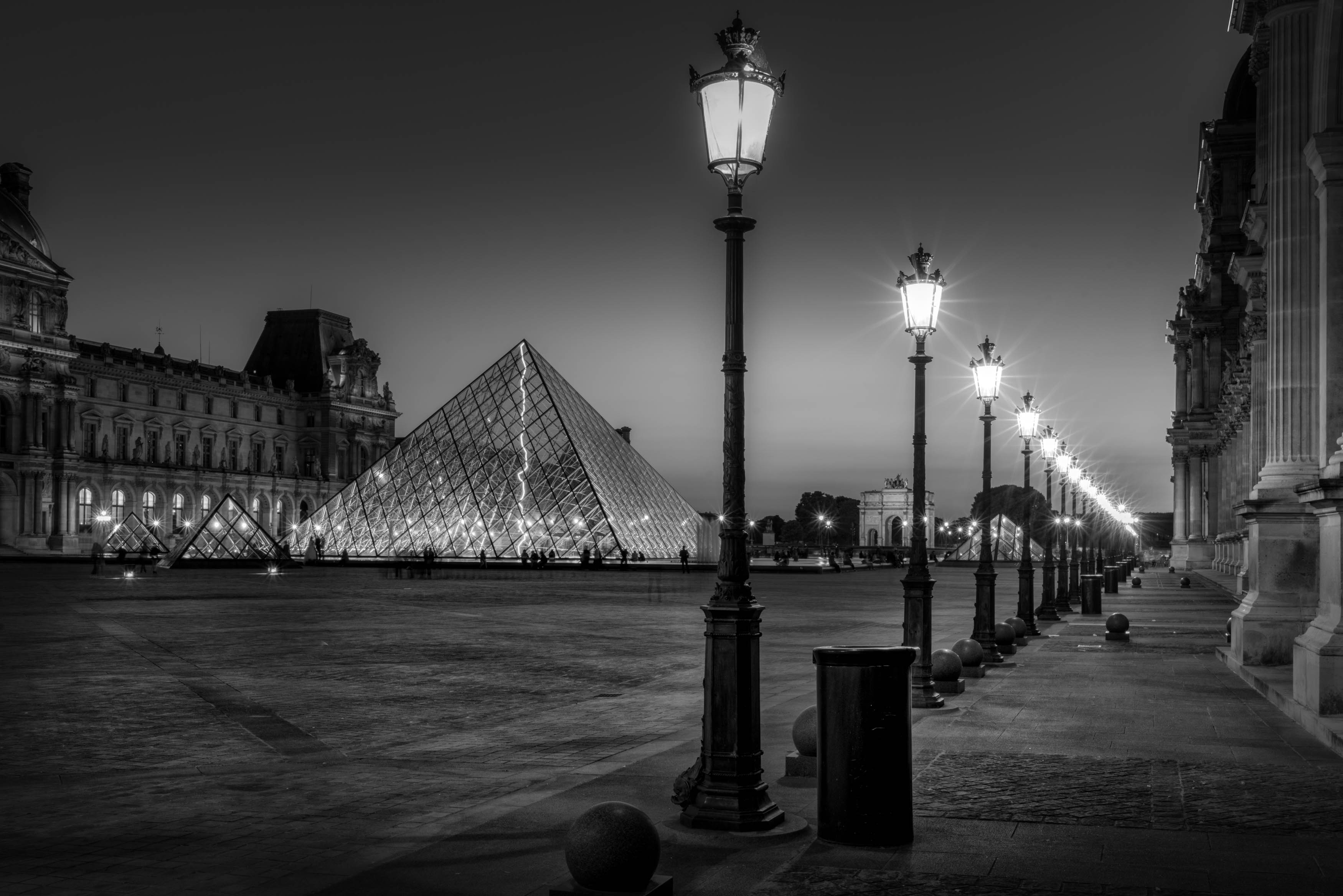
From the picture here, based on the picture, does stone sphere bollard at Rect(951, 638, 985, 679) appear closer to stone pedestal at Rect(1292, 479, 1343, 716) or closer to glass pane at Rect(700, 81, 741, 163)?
stone pedestal at Rect(1292, 479, 1343, 716)

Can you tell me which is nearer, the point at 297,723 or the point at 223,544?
the point at 297,723

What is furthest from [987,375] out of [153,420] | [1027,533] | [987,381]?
[153,420]

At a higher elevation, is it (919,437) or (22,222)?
(22,222)

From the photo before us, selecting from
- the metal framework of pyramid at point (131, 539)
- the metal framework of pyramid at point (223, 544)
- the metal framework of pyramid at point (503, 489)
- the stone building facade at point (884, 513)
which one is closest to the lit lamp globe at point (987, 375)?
the metal framework of pyramid at point (503, 489)

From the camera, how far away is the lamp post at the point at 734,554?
5.92 meters

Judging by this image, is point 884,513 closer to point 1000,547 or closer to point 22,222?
point 1000,547

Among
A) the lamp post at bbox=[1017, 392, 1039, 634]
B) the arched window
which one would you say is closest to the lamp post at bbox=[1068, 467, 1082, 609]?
the lamp post at bbox=[1017, 392, 1039, 634]

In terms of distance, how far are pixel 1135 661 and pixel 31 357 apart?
72.4 meters

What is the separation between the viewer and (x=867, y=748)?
5.55 m

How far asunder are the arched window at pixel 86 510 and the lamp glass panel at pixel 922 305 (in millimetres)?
79328

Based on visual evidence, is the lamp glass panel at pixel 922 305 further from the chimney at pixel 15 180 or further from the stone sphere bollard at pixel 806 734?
the chimney at pixel 15 180

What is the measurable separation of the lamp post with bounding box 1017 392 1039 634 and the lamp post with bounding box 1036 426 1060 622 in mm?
2204

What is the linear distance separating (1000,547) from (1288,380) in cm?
9597

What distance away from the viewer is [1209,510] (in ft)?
152
